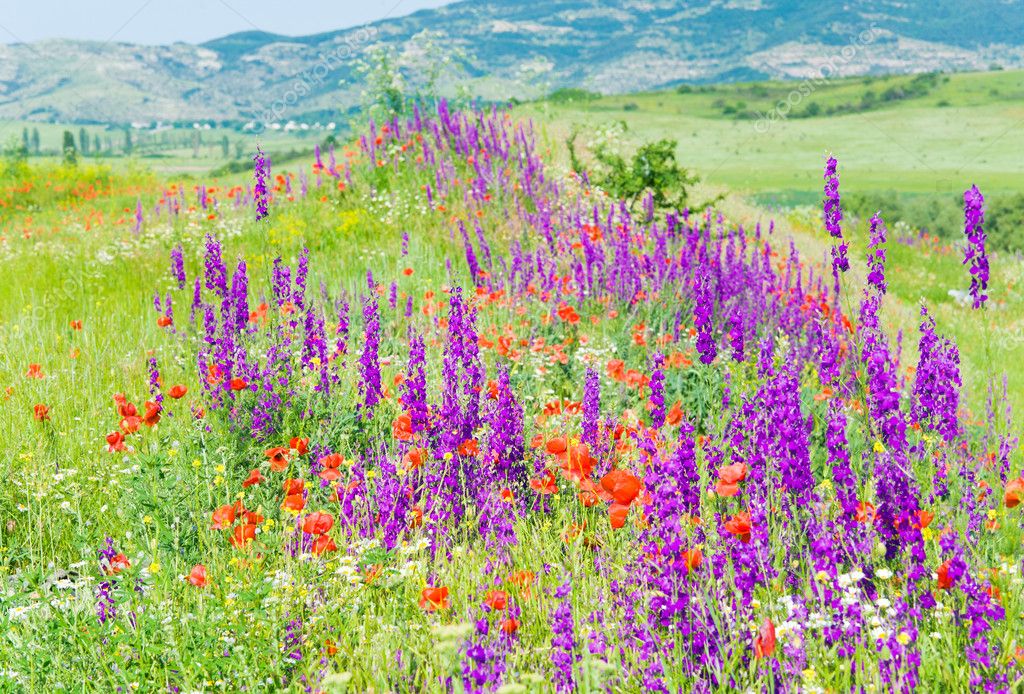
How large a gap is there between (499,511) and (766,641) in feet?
4.16

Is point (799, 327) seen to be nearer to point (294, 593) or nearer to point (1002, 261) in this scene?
point (294, 593)

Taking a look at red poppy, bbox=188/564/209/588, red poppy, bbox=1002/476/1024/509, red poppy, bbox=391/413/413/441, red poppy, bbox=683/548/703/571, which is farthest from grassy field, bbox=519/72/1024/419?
red poppy, bbox=188/564/209/588

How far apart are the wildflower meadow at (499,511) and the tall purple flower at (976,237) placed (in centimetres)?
1

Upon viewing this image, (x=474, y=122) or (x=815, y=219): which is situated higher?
(x=474, y=122)

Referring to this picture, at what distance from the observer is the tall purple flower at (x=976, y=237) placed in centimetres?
258

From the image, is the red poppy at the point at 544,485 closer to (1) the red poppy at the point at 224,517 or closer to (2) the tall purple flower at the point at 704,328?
(2) the tall purple flower at the point at 704,328

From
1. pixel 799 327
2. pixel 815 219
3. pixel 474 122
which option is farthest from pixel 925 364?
pixel 815 219

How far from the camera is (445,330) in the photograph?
198 inches

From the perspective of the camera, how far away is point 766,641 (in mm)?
1827

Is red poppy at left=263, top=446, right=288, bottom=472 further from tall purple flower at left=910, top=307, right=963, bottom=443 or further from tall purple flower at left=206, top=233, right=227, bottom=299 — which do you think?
tall purple flower at left=910, top=307, right=963, bottom=443

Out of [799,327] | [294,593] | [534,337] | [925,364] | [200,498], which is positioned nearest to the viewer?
[294,593]

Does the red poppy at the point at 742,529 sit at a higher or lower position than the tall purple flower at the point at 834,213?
lower

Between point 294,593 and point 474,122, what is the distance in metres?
9.32

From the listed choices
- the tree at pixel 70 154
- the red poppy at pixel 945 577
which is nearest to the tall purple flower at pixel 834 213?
the red poppy at pixel 945 577
